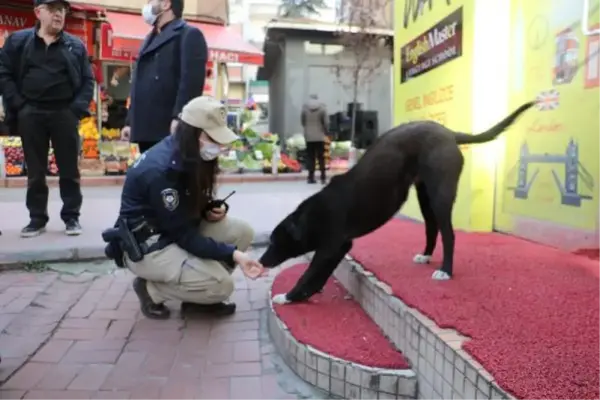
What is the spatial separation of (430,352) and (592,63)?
207cm

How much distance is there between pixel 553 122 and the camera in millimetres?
3416

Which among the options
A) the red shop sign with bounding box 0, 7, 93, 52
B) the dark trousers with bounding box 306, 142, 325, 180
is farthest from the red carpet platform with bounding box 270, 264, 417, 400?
the red shop sign with bounding box 0, 7, 93, 52

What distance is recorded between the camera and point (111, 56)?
34.3ft

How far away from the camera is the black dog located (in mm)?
2684

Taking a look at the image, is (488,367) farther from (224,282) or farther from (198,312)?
(198,312)

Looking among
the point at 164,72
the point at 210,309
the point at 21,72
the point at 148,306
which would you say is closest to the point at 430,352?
the point at 210,309

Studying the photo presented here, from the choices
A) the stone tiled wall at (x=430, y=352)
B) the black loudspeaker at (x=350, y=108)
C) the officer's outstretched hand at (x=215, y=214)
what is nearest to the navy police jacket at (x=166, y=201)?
the officer's outstretched hand at (x=215, y=214)

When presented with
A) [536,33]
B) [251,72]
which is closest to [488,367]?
[536,33]

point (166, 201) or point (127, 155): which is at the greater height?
point (127, 155)

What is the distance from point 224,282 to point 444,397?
1382 millimetres

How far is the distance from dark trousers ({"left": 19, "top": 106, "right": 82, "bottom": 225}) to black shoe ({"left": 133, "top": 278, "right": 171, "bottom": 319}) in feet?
6.06

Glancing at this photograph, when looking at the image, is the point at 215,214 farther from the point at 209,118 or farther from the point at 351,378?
the point at 351,378

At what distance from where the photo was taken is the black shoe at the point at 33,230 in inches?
175

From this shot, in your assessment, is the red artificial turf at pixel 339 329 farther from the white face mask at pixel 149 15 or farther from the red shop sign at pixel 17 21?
the red shop sign at pixel 17 21
